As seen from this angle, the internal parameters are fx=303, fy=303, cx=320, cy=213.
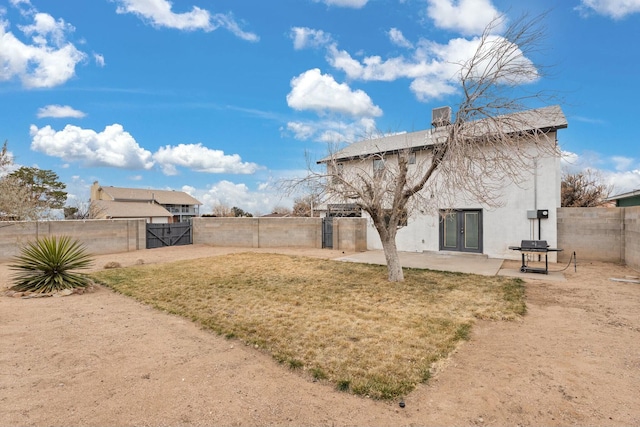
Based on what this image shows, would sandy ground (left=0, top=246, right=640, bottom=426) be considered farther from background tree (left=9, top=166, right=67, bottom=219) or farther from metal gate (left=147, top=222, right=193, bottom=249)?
background tree (left=9, top=166, right=67, bottom=219)

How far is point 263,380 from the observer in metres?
3.23

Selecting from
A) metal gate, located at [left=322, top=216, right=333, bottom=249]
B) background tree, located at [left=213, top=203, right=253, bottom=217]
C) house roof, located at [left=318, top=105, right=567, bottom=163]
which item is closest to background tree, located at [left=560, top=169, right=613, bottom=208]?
house roof, located at [left=318, top=105, right=567, bottom=163]

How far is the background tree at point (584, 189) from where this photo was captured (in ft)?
69.5

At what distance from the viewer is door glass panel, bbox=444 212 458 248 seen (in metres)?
13.5

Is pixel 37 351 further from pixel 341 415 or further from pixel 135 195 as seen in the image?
pixel 135 195

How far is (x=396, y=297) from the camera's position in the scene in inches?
257

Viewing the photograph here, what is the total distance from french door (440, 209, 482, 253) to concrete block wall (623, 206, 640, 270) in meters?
4.43

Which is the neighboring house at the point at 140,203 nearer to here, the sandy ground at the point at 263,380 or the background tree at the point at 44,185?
the background tree at the point at 44,185

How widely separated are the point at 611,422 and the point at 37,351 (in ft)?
20.5

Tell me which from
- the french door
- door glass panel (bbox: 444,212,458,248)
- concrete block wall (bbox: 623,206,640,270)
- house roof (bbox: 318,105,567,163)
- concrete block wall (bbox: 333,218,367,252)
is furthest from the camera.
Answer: concrete block wall (bbox: 333,218,367,252)

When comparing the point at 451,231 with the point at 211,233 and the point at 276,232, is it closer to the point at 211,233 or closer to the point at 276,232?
the point at 276,232

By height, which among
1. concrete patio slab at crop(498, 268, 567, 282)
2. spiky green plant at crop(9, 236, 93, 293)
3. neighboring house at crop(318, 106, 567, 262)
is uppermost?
neighboring house at crop(318, 106, 567, 262)

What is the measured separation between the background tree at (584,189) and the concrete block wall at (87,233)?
2742 cm

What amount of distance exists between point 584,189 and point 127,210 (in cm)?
4562
